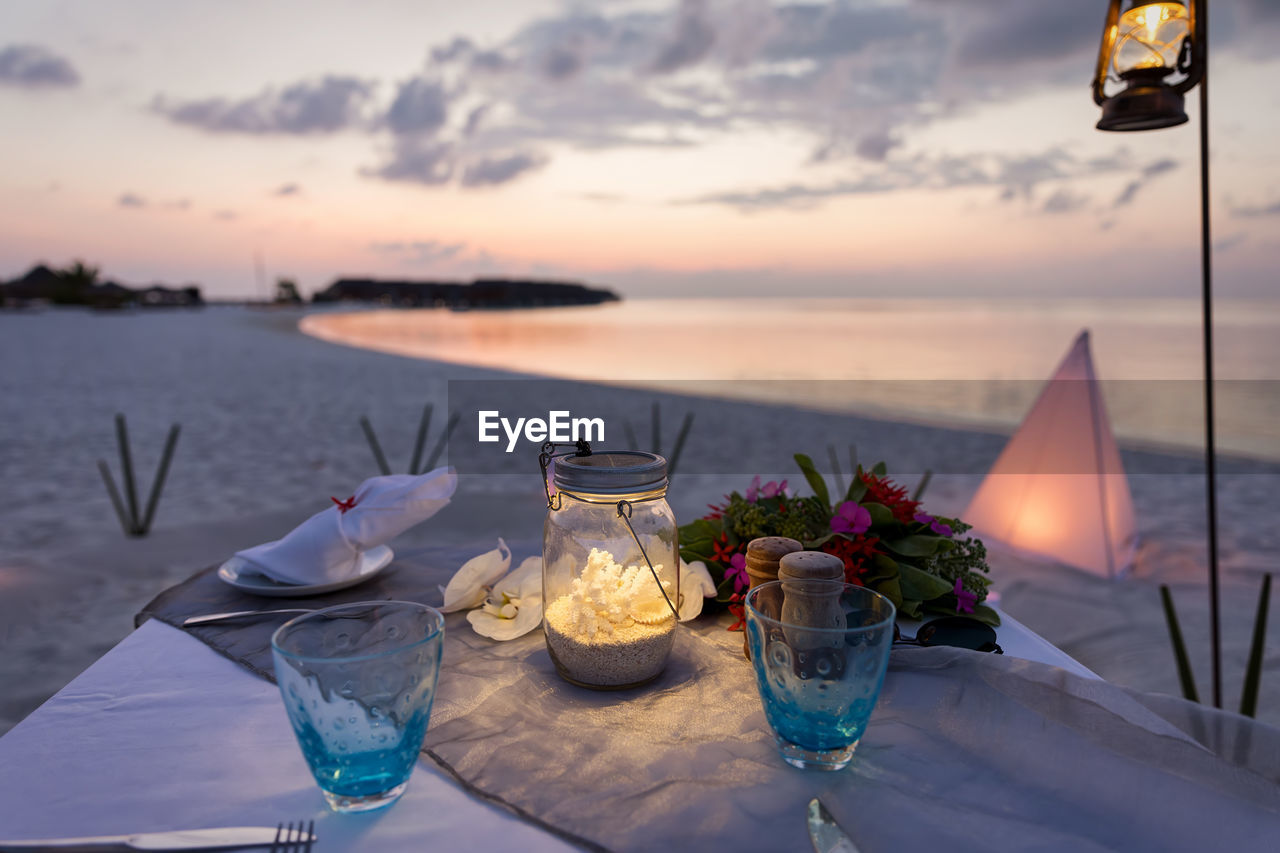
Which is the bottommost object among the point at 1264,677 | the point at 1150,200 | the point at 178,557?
the point at 1264,677

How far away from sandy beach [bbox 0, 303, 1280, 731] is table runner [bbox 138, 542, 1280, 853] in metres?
2.09

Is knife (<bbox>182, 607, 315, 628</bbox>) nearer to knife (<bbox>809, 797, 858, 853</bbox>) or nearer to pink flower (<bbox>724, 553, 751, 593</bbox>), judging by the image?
pink flower (<bbox>724, 553, 751, 593</bbox>)

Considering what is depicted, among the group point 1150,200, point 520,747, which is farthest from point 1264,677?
point 1150,200

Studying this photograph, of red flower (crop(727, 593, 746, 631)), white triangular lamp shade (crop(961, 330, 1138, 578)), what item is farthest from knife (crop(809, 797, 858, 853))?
white triangular lamp shade (crop(961, 330, 1138, 578))

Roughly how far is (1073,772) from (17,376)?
14.6 m

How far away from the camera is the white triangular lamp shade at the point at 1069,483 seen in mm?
3279

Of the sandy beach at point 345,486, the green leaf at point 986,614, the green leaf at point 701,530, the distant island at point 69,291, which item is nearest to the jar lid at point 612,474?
the green leaf at point 701,530

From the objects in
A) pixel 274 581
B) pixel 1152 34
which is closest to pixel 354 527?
pixel 274 581

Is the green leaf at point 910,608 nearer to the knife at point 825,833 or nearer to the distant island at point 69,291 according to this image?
the knife at point 825,833

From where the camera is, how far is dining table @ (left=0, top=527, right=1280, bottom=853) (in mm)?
702

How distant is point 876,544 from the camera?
121 cm

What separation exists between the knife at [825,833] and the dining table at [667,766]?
0.04 feet

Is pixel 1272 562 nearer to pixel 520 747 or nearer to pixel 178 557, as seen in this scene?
pixel 520 747

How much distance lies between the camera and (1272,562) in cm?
387
